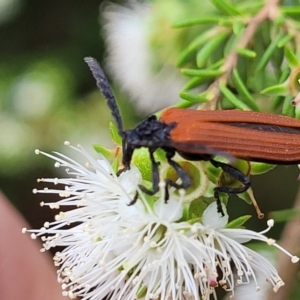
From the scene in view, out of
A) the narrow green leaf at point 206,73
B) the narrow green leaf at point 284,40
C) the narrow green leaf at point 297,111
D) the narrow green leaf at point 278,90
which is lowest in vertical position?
the narrow green leaf at point 297,111

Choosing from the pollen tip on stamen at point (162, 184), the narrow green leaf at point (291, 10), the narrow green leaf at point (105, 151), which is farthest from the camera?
the narrow green leaf at point (291, 10)

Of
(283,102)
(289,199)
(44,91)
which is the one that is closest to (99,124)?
(44,91)

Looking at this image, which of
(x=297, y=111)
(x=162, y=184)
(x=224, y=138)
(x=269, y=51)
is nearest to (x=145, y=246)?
(x=162, y=184)

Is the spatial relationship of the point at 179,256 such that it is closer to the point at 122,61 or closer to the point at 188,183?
the point at 188,183

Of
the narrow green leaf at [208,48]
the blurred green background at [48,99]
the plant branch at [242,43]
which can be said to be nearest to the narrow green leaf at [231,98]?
the plant branch at [242,43]

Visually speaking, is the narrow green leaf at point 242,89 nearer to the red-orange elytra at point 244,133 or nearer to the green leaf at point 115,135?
the red-orange elytra at point 244,133

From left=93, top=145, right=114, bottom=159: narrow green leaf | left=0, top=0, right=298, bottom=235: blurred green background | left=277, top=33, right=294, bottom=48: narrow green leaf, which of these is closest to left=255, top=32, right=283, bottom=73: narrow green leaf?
left=277, top=33, right=294, bottom=48: narrow green leaf
